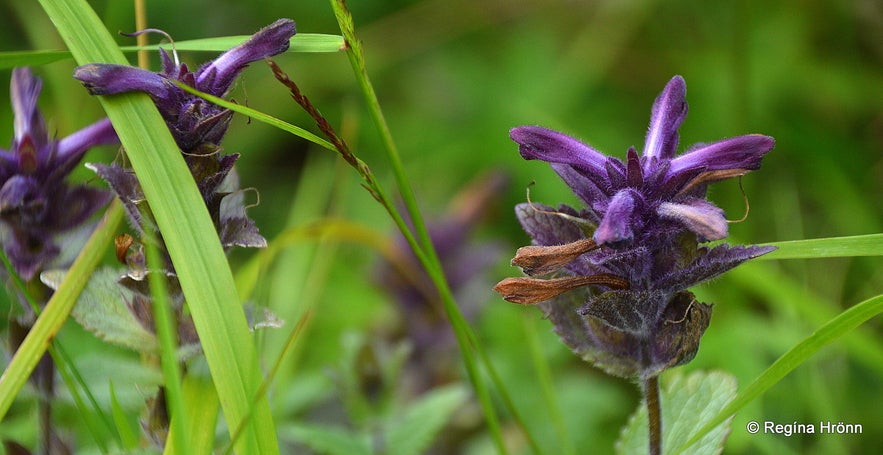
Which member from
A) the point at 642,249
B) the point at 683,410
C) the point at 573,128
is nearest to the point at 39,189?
the point at 642,249

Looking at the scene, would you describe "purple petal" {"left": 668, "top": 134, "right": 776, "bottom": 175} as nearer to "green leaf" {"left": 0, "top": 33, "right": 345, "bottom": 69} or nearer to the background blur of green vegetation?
"green leaf" {"left": 0, "top": 33, "right": 345, "bottom": 69}

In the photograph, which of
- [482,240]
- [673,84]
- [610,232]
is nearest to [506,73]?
[482,240]

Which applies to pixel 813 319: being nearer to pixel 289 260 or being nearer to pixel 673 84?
pixel 673 84

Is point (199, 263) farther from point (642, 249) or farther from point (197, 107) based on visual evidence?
point (642, 249)

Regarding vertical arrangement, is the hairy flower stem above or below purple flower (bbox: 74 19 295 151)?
below

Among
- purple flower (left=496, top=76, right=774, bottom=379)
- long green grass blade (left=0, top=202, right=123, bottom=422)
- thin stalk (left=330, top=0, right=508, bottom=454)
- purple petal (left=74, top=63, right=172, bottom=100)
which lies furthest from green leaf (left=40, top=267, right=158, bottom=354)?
purple flower (left=496, top=76, right=774, bottom=379)

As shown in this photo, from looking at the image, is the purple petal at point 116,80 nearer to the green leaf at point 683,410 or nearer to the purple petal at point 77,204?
the purple petal at point 77,204

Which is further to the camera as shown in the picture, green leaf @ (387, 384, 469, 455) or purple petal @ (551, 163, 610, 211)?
green leaf @ (387, 384, 469, 455)
